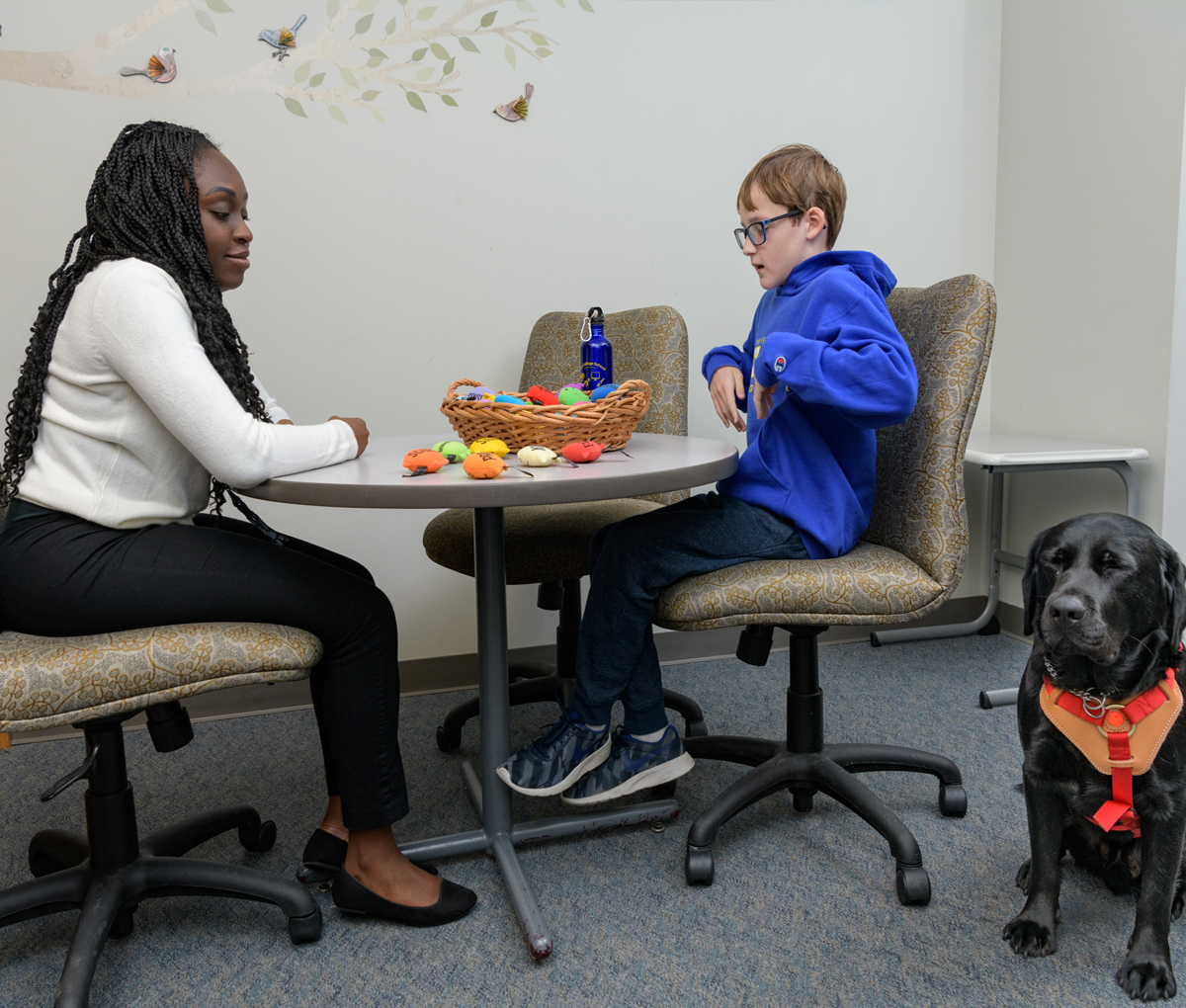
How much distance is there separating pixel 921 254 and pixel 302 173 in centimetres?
181

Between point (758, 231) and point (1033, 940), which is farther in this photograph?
point (758, 231)

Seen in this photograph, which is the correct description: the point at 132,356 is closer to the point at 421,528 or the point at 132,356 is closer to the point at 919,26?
the point at 421,528

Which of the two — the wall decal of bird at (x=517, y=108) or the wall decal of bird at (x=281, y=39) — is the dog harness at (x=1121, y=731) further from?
the wall decal of bird at (x=281, y=39)

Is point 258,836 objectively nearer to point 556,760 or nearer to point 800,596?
point 556,760

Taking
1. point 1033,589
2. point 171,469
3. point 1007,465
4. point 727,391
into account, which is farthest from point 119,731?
point 1007,465

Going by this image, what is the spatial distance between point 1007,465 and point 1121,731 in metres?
1.24

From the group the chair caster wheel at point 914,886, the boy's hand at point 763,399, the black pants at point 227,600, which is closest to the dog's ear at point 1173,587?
the chair caster wheel at point 914,886

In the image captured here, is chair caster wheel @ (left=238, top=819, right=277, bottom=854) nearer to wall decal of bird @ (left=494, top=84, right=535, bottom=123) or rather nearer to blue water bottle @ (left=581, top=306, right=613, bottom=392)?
blue water bottle @ (left=581, top=306, right=613, bottom=392)

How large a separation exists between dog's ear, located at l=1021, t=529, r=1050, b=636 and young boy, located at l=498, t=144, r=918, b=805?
28 cm

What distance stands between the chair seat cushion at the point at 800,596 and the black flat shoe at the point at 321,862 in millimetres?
626

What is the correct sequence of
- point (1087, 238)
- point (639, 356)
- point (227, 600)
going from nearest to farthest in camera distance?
point (227, 600) < point (639, 356) < point (1087, 238)

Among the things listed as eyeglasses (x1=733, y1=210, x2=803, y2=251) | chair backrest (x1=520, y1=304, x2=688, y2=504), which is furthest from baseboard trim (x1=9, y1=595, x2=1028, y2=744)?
eyeglasses (x1=733, y1=210, x2=803, y2=251)

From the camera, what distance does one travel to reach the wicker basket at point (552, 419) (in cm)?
130

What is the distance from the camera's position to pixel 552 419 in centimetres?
130
